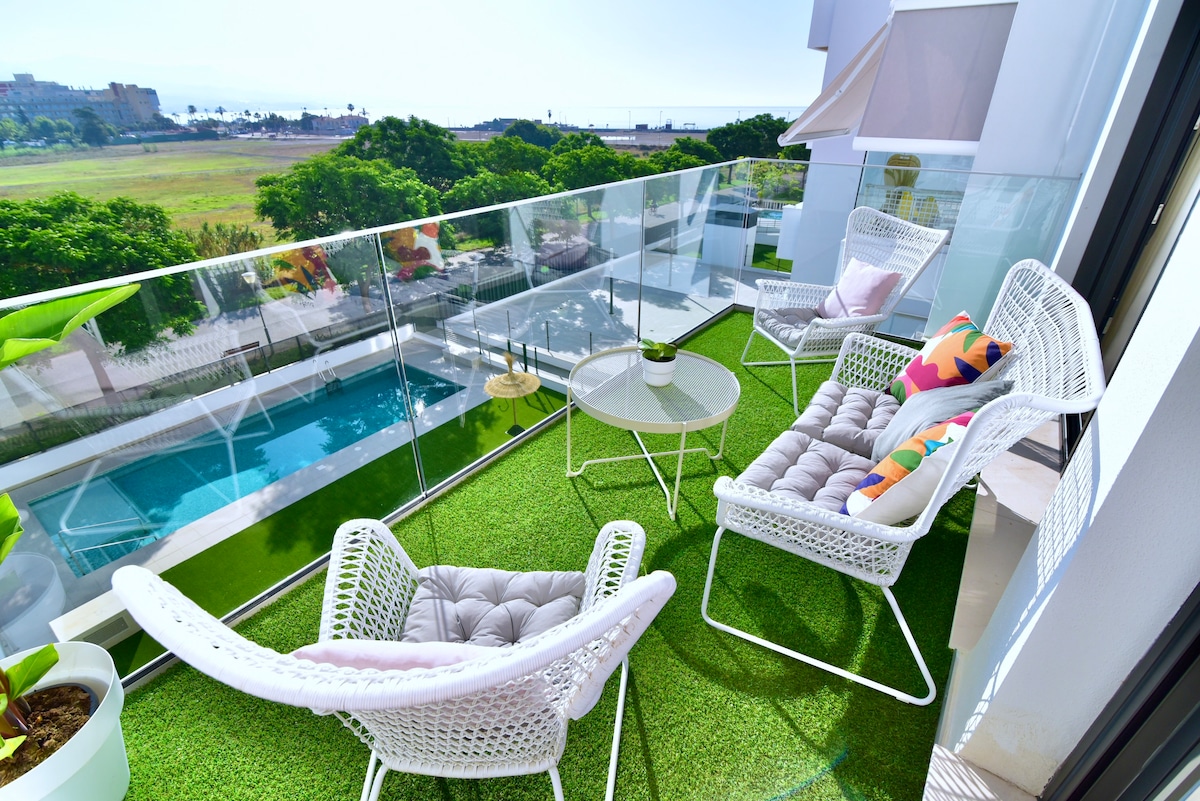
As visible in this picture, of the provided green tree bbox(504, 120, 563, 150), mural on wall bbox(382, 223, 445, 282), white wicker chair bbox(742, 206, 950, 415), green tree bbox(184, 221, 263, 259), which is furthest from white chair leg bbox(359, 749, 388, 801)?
green tree bbox(504, 120, 563, 150)

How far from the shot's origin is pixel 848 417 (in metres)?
2.27

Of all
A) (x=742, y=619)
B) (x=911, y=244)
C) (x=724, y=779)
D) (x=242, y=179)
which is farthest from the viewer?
(x=242, y=179)

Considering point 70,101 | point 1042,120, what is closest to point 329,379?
point 1042,120

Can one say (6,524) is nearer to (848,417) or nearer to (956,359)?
(848,417)

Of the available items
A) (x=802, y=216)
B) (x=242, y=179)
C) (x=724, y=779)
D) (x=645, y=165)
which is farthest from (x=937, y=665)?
(x=242, y=179)

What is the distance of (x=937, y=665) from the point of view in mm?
1764

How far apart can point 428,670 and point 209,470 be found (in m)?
1.51

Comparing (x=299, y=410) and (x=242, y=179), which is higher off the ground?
(x=299, y=410)

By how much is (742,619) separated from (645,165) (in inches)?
1287

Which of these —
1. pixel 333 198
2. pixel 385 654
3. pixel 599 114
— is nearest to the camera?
pixel 385 654

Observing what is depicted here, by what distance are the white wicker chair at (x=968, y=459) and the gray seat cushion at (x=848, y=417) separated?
46cm

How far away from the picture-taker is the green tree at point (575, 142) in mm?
31970

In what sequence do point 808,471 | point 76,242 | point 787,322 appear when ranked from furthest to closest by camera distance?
point 76,242
point 787,322
point 808,471

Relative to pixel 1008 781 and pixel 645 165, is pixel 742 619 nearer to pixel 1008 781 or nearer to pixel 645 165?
pixel 1008 781
